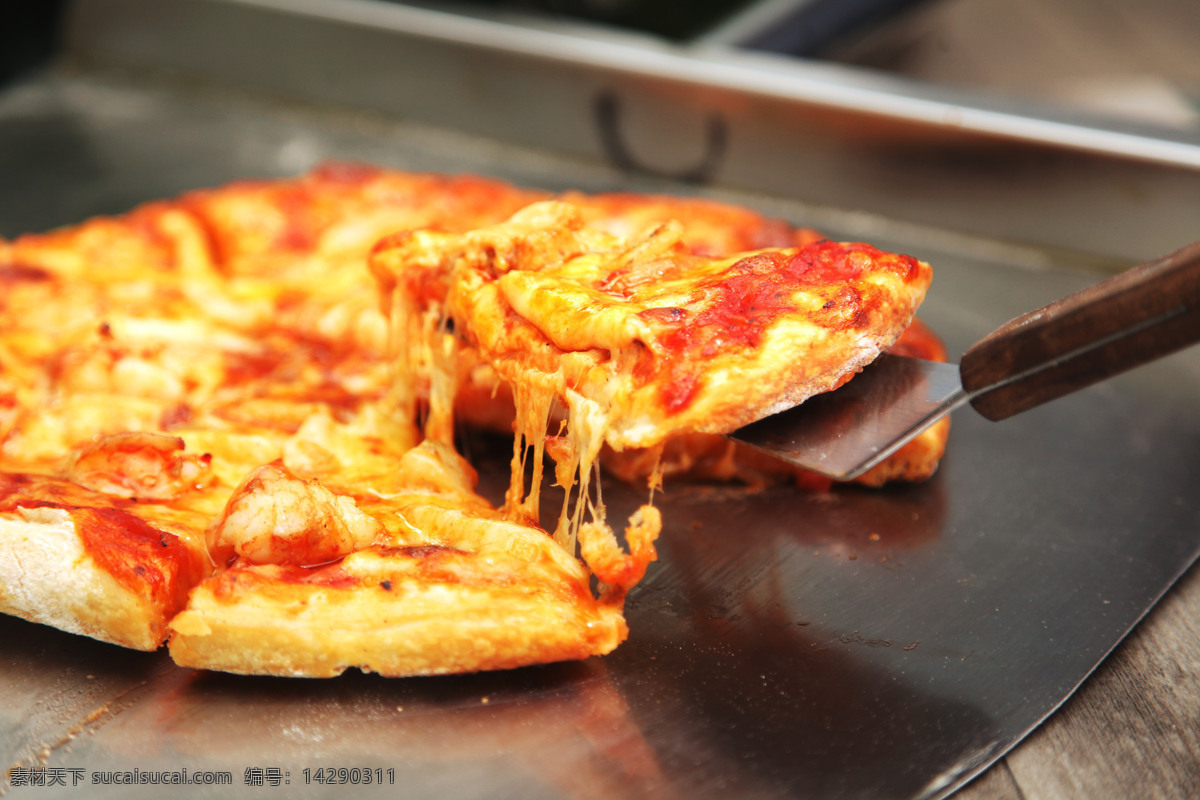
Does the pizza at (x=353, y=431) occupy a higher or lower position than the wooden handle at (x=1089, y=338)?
lower

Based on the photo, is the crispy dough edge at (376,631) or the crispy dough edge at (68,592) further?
the crispy dough edge at (68,592)

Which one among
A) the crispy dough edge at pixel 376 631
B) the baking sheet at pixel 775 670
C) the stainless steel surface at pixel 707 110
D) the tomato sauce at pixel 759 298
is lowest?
the baking sheet at pixel 775 670

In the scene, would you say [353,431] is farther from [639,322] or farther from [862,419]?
[862,419]

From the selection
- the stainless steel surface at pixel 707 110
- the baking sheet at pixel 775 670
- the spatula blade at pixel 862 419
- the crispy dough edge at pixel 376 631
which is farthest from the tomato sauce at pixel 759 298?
the stainless steel surface at pixel 707 110

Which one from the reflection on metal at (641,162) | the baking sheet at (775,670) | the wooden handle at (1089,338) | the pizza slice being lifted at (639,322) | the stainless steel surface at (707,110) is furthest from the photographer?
the reflection on metal at (641,162)

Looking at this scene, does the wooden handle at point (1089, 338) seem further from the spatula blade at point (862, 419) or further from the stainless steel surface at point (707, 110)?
the stainless steel surface at point (707, 110)

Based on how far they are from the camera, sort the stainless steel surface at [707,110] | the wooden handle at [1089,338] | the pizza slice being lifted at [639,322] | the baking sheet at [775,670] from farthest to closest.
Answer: the stainless steel surface at [707,110], the pizza slice being lifted at [639,322], the baking sheet at [775,670], the wooden handle at [1089,338]

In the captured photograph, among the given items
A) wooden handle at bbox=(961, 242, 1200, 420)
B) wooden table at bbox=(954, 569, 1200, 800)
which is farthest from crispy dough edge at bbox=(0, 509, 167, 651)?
wooden handle at bbox=(961, 242, 1200, 420)

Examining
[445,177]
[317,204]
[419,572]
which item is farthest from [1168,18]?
[419,572]

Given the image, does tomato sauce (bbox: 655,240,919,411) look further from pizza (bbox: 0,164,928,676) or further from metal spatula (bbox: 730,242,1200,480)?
metal spatula (bbox: 730,242,1200,480)
